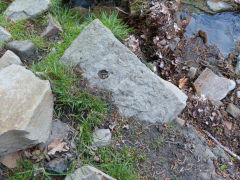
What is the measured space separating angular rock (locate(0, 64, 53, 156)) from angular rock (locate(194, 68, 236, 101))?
2729 mm

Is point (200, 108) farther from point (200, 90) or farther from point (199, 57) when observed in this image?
point (199, 57)

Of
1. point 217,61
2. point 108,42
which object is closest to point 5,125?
point 108,42

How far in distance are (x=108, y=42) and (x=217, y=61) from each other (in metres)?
2.59

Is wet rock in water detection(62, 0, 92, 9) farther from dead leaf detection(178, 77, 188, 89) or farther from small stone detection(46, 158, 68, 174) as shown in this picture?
small stone detection(46, 158, 68, 174)

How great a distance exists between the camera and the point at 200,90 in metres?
4.29

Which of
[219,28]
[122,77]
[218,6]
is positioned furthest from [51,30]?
[218,6]

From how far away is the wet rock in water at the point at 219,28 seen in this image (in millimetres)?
5215

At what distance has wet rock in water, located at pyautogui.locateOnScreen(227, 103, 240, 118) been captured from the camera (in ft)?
13.6

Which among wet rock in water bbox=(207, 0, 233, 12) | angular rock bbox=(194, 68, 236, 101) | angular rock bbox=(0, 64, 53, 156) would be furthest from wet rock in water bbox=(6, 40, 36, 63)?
wet rock in water bbox=(207, 0, 233, 12)

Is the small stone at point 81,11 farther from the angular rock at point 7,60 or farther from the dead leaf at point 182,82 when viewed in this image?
the dead leaf at point 182,82

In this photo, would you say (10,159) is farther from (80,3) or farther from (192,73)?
(80,3)

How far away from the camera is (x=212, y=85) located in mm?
4355

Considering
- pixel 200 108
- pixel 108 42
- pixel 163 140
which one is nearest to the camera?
pixel 163 140

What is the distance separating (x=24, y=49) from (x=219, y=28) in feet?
13.6
